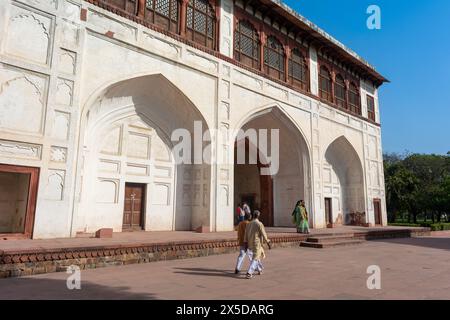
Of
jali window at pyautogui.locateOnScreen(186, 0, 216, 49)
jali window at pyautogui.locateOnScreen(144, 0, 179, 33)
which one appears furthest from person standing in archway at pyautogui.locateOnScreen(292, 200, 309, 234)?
jali window at pyautogui.locateOnScreen(144, 0, 179, 33)

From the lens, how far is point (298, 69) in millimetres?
16109

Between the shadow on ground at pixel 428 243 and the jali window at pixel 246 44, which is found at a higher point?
the jali window at pixel 246 44

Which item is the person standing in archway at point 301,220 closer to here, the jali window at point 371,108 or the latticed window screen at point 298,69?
the latticed window screen at point 298,69

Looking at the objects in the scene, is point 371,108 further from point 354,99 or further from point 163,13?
point 163,13

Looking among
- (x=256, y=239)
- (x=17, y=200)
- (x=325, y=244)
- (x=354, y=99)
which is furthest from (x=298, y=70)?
(x=17, y=200)

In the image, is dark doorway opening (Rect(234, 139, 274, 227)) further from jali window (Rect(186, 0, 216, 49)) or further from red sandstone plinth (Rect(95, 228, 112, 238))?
red sandstone plinth (Rect(95, 228, 112, 238))

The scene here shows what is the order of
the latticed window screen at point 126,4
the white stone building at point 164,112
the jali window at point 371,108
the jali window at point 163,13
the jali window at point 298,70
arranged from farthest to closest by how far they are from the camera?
the jali window at point 371,108 → the jali window at point 298,70 → the jali window at point 163,13 → the latticed window screen at point 126,4 → the white stone building at point 164,112

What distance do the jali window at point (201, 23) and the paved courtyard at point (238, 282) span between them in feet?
25.8

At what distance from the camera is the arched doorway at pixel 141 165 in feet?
33.1

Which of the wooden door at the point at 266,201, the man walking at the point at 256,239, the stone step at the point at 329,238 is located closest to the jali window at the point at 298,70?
the wooden door at the point at 266,201

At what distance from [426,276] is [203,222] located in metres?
6.86

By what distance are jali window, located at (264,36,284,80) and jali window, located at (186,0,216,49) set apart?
2.99 meters

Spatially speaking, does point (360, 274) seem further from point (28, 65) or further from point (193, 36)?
point (193, 36)

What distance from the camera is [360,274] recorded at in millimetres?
6023
